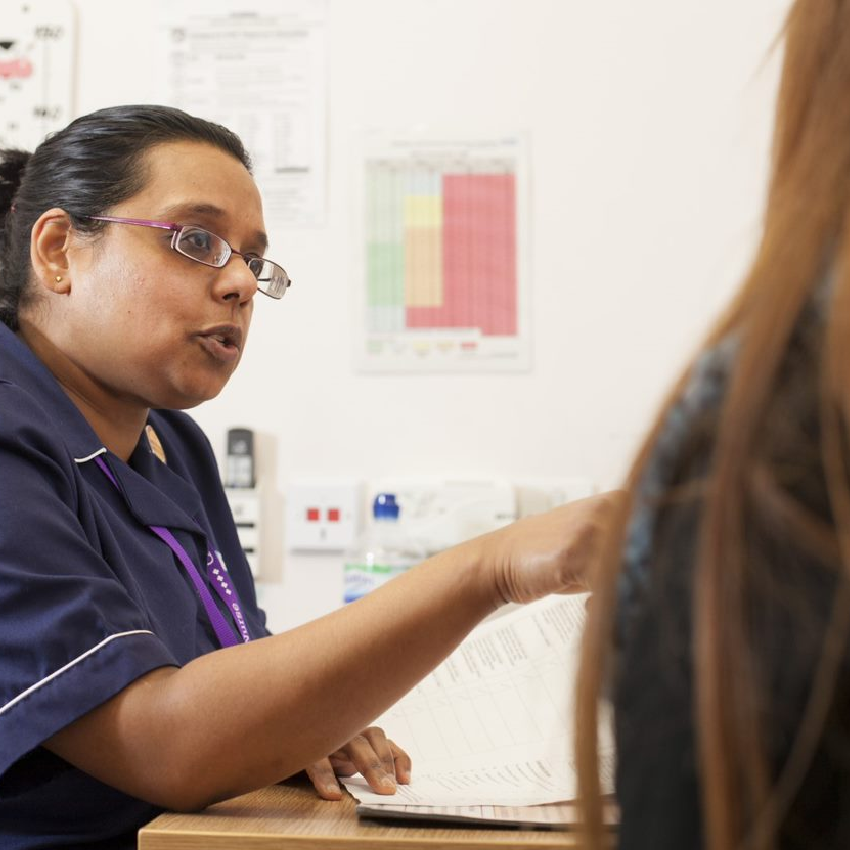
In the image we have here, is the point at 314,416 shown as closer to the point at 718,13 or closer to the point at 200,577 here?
the point at 200,577

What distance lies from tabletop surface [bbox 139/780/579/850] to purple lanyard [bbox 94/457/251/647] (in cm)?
34

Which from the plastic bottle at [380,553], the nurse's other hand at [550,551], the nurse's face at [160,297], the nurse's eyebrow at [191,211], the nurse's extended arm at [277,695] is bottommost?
the plastic bottle at [380,553]

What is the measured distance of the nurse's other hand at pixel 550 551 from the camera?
0.71 metres

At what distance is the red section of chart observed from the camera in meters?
2.04

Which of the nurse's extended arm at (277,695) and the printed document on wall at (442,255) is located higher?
the printed document on wall at (442,255)

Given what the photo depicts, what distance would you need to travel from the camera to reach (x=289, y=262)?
6.81 feet

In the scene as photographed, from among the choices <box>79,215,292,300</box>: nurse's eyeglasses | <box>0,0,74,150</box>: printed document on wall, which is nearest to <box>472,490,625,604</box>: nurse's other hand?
<box>79,215,292,300</box>: nurse's eyeglasses

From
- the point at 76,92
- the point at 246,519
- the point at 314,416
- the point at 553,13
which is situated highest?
the point at 553,13

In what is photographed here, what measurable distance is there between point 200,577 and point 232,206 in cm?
43

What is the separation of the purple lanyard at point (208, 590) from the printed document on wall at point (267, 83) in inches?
42.3

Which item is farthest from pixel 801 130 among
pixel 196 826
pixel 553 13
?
pixel 553 13

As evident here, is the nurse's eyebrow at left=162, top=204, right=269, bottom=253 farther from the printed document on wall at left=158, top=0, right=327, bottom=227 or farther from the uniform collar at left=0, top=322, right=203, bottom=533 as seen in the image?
the printed document on wall at left=158, top=0, right=327, bottom=227

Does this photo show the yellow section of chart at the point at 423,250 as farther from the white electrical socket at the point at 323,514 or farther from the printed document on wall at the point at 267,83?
the white electrical socket at the point at 323,514

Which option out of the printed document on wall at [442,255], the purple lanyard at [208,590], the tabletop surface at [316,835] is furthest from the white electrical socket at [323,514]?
the tabletop surface at [316,835]
